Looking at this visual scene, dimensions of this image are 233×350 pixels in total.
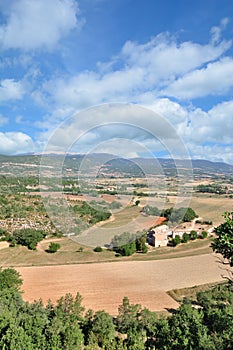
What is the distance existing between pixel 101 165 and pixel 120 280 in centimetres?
856

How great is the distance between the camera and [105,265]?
77.9 ft

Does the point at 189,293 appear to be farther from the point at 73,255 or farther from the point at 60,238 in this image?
the point at 60,238

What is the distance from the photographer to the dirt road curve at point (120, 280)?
54.9 ft

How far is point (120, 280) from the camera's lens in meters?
20.1

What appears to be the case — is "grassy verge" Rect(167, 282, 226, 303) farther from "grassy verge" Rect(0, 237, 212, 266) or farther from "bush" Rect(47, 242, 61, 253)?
"bush" Rect(47, 242, 61, 253)

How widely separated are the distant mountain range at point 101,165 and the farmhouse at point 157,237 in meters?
6.35

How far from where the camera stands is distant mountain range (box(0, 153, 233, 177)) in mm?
16141

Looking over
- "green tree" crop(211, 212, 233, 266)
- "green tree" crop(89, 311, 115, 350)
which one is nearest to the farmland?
"green tree" crop(89, 311, 115, 350)

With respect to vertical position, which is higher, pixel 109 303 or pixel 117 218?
pixel 117 218

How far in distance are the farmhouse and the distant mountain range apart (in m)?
6.35

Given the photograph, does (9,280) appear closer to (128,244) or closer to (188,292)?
(188,292)

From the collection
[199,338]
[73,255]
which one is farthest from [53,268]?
[199,338]

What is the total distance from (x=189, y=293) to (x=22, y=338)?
38.8 feet

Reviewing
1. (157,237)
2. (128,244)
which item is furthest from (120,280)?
(157,237)
